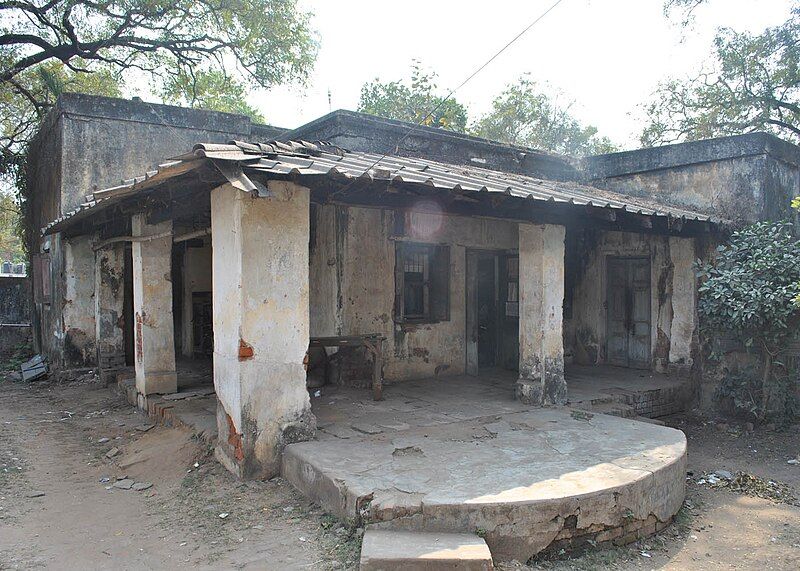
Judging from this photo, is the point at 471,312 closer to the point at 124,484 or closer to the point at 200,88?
the point at 124,484

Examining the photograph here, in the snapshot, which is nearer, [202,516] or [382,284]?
[202,516]

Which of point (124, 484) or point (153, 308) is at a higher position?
point (153, 308)

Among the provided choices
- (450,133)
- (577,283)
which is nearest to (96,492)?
(450,133)

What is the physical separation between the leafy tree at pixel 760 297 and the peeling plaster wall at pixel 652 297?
560 mm

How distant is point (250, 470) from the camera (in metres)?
5.05

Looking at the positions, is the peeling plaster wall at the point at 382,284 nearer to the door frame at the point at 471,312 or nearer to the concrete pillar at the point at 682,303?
the door frame at the point at 471,312

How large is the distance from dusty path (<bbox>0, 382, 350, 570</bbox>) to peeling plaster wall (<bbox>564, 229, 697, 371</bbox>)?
707cm

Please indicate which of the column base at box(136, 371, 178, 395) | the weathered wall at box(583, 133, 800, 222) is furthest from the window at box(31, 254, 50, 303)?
the weathered wall at box(583, 133, 800, 222)

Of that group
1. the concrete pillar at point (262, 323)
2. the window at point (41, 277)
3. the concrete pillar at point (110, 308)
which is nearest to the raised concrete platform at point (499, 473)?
the concrete pillar at point (262, 323)

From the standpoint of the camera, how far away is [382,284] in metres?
8.09

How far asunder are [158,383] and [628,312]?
772 centimetres

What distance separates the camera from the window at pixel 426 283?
336 inches

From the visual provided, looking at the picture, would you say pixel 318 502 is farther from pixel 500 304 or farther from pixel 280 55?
pixel 280 55

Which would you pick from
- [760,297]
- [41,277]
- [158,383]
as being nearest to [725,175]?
[760,297]
